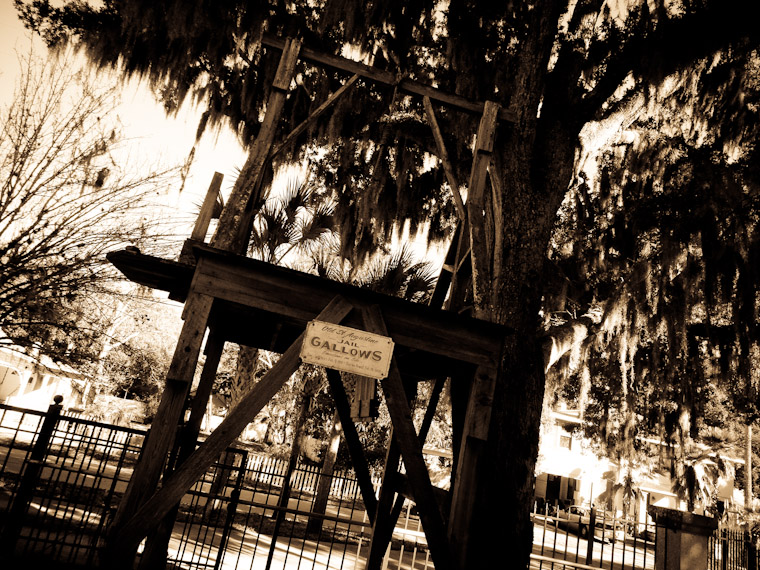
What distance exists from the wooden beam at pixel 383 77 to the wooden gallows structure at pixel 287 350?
15mm

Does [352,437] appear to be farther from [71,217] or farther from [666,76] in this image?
[666,76]

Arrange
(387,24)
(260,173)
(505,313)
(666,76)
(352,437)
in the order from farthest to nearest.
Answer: (387,24)
(666,76)
(505,313)
(352,437)
(260,173)

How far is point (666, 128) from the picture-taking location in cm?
829

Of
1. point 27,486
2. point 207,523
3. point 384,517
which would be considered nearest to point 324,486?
point 207,523

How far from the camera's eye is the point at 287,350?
364 centimetres

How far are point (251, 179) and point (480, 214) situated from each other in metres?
2.21

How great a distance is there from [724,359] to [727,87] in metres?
4.40

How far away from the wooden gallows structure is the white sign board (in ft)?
0.33

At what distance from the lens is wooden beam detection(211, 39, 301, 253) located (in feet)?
14.0

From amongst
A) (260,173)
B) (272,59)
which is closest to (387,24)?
(272,59)

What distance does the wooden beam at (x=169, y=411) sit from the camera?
3250 millimetres

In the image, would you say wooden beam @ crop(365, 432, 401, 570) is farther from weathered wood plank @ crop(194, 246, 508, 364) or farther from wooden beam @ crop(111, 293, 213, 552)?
wooden beam @ crop(111, 293, 213, 552)

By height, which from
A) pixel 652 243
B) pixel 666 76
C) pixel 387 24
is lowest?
pixel 652 243

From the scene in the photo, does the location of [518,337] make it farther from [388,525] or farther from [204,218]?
[204,218]
